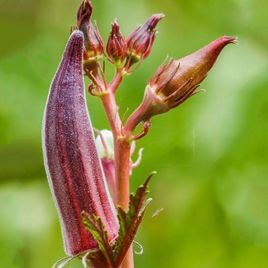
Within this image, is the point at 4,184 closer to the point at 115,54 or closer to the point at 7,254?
the point at 7,254

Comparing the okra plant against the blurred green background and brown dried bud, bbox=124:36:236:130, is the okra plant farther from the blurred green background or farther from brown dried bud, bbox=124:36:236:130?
the blurred green background

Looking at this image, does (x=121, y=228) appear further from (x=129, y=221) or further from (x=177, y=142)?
(x=177, y=142)

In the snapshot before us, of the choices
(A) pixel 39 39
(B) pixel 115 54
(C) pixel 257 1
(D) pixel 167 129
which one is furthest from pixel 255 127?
(B) pixel 115 54

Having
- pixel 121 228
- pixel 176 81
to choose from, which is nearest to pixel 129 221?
pixel 121 228

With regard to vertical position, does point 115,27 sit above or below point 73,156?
above

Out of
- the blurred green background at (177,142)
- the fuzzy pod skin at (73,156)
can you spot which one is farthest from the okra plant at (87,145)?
the blurred green background at (177,142)

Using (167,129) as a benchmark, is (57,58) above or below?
above

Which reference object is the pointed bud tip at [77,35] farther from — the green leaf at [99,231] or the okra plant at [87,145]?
the green leaf at [99,231]
